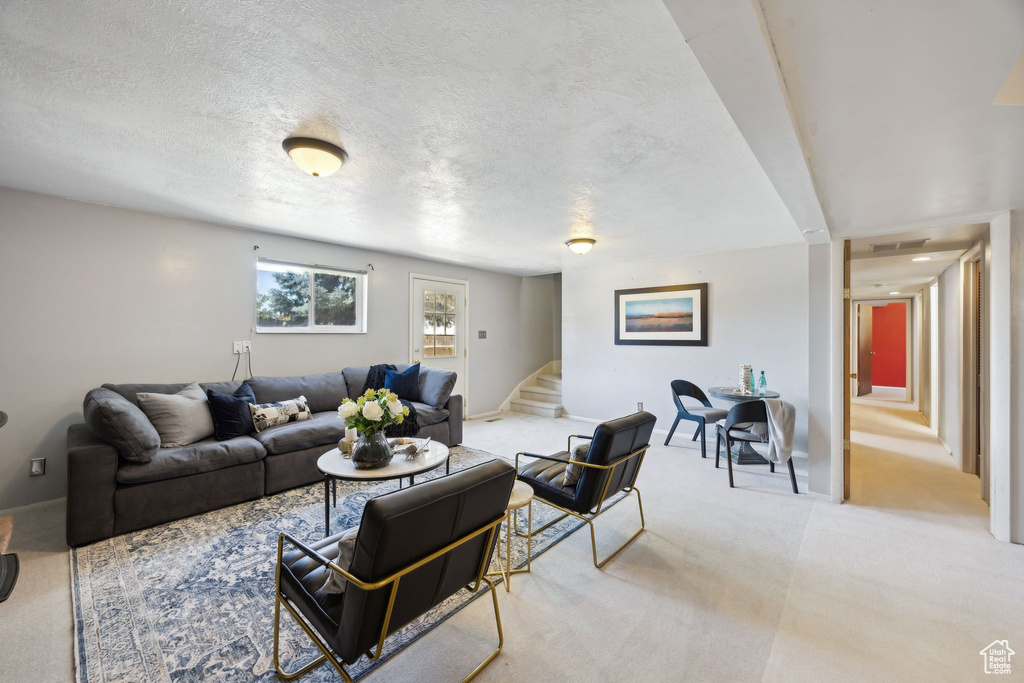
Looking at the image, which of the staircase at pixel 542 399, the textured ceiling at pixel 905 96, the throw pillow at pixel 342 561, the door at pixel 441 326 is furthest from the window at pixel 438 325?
the textured ceiling at pixel 905 96

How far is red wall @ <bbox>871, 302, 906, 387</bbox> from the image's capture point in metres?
9.62

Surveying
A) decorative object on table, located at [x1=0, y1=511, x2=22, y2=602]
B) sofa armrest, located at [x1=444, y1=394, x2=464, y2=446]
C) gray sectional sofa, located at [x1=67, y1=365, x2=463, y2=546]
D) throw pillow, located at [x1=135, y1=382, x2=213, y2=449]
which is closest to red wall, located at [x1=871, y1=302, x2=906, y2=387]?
sofa armrest, located at [x1=444, y1=394, x2=464, y2=446]

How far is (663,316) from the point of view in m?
5.50

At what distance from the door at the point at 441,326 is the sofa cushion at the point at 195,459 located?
2623mm

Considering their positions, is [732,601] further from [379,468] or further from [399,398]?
[399,398]

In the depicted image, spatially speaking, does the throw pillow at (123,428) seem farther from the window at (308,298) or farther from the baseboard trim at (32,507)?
the window at (308,298)

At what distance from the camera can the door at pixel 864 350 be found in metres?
9.37

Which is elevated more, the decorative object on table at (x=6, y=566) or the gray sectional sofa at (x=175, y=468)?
the gray sectional sofa at (x=175, y=468)

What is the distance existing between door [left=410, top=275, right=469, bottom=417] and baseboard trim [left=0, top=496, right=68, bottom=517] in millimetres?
3427

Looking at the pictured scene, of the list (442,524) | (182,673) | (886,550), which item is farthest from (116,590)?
(886,550)

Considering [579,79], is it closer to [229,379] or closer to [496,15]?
[496,15]

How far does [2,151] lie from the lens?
239 centimetres

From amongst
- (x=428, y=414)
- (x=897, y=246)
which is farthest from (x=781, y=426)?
(x=428, y=414)

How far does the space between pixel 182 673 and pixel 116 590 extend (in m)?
0.91
